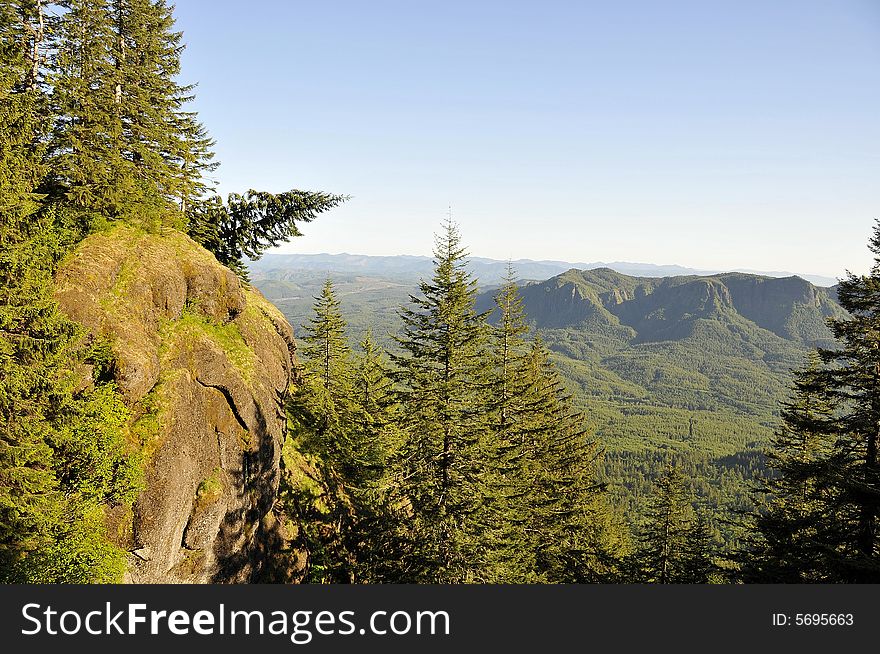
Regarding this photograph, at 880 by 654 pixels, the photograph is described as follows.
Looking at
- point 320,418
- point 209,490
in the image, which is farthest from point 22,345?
point 320,418

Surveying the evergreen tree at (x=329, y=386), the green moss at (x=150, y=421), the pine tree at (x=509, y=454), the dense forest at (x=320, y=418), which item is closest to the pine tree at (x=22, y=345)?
the dense forest at (x=320, y=418)

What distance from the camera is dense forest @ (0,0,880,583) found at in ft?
37.9

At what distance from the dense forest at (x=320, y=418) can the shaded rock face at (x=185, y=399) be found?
0.64 metres

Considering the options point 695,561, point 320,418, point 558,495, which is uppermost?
point 320,418

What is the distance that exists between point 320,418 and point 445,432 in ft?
49.9

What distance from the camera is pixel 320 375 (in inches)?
1350

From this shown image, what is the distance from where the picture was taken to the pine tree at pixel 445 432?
52.8ft

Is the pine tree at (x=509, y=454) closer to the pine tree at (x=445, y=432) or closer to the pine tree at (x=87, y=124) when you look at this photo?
the pine tree at (x=445, y=432)

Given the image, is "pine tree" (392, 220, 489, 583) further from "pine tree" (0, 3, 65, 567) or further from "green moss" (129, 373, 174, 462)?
"pine tree" (0, 3, 65, 567)

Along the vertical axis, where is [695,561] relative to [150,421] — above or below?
below

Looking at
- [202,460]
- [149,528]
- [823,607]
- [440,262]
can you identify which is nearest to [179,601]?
[149,528]

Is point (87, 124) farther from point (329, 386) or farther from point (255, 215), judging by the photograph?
point (329, 386)

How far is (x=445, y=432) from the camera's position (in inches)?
642

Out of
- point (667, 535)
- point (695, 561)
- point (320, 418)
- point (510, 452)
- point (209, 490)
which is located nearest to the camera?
point (209, 490)
